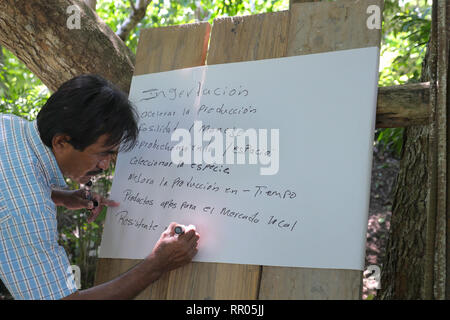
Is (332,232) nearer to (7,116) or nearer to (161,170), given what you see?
(161,170)

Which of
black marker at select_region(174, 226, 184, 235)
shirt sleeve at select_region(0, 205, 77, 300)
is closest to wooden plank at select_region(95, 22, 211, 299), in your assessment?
black marker at select_region(174, 226, 184, 235)

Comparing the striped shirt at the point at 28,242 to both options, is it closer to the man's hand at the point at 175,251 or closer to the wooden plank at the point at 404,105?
the man's hand at the point at 175,251

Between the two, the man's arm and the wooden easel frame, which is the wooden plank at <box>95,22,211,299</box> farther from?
the man's arm

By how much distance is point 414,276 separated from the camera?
2.42 meters

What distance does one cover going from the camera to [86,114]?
1.55 metres

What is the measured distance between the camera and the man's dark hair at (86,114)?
1552mm

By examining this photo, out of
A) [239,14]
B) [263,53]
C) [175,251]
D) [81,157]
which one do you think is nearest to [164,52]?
[263,53]

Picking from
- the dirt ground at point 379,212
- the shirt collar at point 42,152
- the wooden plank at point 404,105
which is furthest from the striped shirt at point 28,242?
the dirt ground at point 379,212

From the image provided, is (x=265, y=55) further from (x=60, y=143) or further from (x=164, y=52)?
(x=60, y=143)

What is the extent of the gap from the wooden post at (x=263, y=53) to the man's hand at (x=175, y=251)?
5 centimetres

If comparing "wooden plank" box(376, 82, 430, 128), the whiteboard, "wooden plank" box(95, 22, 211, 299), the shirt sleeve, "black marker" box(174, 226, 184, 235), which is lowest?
the shirt sleeve

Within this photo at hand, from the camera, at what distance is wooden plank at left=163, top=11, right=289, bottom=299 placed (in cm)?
150

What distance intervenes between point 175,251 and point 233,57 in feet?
2.48

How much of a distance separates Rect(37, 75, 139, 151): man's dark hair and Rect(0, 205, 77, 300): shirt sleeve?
0.98 ft
